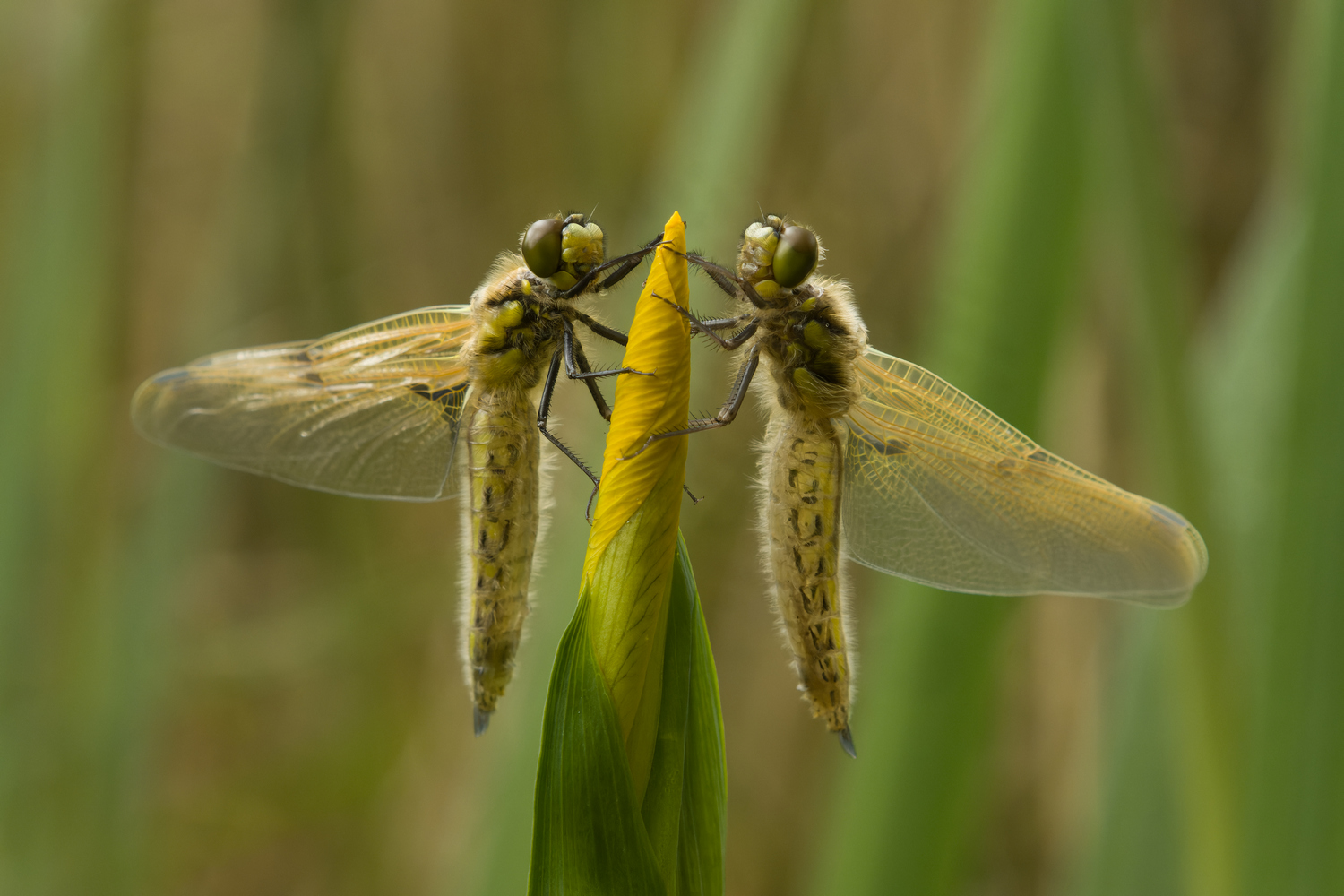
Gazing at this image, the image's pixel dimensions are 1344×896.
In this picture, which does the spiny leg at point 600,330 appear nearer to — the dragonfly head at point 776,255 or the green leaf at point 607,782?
the dragonfly head at point 776,255

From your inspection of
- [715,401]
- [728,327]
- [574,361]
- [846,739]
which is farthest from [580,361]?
[715,401]

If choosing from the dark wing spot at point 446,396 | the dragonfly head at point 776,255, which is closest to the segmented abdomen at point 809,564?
the dragonfly head at point 776,255

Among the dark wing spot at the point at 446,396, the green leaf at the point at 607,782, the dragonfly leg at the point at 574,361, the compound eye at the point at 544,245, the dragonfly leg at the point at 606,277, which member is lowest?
the green leaf at the point at 607,782

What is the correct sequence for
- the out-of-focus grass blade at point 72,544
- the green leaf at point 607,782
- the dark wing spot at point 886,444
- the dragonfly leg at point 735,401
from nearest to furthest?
the green leaf at point 607,782 < the dragonfly leg at point 735,401 < the dark wing spot at point 886,444 < the out-of-focus grass blade at point 72,544

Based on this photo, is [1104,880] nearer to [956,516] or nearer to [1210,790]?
[1210,790]

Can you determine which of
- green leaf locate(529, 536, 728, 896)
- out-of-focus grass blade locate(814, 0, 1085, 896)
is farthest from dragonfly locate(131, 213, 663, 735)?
out-of-focus grass blade locate(814, 0, 1085, 896)

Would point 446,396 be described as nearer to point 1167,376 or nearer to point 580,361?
point 580,361

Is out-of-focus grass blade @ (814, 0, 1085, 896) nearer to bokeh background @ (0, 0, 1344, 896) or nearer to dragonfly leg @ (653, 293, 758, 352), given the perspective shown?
bokeh background @ (0, 0, 1344, 896)
